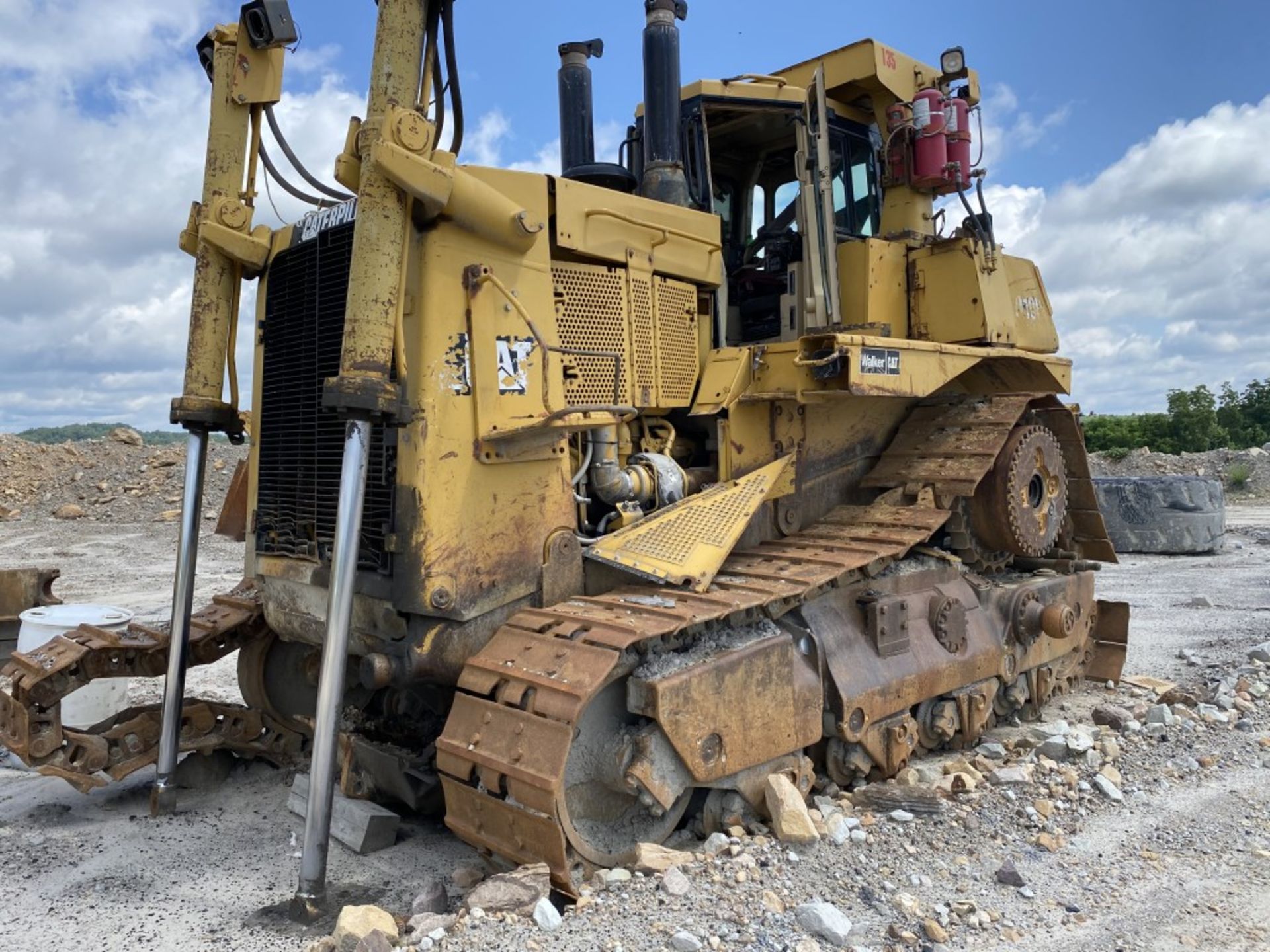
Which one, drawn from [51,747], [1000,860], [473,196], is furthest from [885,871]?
[51,747]

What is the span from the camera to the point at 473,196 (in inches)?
162

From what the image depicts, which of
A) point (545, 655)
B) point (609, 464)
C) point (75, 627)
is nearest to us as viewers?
point (545, 655)

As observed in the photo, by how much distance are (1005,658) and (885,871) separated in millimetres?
2354

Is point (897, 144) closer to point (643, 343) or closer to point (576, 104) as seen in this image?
point (576, 104)

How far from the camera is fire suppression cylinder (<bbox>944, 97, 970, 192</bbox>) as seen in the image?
632 cm

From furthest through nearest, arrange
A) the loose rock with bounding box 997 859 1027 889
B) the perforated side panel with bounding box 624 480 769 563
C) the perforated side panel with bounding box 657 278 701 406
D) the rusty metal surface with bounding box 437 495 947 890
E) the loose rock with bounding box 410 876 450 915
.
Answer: the perforated side panel with bounding box 657 278 701 406 < the perforated side panel with bounding box 624 480 769 563 < the loose rock with bounding box 997 859 1027 889 < the loose rock with bounding box 410 876 450 915 < the rusty metal surface with bounding box 437 495 947 890

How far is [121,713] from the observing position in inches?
210

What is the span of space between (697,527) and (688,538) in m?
0.10

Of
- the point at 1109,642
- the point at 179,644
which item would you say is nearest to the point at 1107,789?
the point at 1109,642

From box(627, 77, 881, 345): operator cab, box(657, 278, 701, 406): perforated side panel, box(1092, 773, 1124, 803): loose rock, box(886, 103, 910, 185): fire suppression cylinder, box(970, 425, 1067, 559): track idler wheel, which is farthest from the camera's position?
box(886, 103, 910, 185): fire suppression cylinder

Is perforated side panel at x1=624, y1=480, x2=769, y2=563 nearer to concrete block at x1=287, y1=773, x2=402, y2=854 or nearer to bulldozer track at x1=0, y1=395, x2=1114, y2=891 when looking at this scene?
bulldozer track at x1=0, y1=395, x2=1114, y2=891

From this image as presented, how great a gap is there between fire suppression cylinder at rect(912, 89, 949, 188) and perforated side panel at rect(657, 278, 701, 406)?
195 centimetres

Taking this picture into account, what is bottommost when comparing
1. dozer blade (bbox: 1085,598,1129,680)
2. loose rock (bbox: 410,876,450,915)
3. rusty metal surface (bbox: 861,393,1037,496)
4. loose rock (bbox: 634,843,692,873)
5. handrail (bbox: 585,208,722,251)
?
loose rock (bbox: 410,876,450,915)

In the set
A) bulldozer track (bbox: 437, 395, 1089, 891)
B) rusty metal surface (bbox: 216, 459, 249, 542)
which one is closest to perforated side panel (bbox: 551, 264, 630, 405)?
bulldozer track (bbox: 437, 395, 1089, 891)
